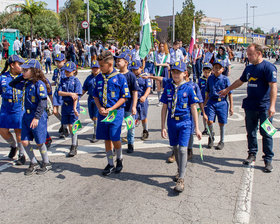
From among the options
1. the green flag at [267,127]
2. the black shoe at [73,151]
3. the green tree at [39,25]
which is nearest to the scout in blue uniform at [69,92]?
the black shoe at [73,151]

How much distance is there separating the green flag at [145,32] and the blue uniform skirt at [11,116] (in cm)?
376

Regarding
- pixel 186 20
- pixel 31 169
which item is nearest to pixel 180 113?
pixel 31 169

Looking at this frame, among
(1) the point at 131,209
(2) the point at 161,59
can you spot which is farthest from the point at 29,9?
(1) the point at 131,209

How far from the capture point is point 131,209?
4.02 m

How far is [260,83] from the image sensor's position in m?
5.29

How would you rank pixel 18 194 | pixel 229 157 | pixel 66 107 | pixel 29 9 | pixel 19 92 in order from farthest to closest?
pixel 29 9 < pixel 66 107 < pixel 229 157 < pixel 19 92 < pixel 18 194

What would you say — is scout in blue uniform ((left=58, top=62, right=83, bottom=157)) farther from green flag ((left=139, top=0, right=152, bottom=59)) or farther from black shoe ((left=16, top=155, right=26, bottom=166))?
green flag ((left=139, top=0, right=152, bottom=59))

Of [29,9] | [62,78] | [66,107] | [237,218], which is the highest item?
[29,9]

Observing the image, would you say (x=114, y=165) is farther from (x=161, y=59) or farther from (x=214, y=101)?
(x=161, y=59)

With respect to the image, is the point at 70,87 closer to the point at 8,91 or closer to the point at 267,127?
the point at 8,91

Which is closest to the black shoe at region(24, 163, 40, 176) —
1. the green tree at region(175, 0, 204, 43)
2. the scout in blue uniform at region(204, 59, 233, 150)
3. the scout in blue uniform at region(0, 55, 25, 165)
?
the scout in blue uniform at region(0, 55, 25, 165)

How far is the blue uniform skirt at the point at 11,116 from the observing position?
551 centimetres

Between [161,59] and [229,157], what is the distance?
21.0 feet

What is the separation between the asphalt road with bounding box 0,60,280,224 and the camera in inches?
152
